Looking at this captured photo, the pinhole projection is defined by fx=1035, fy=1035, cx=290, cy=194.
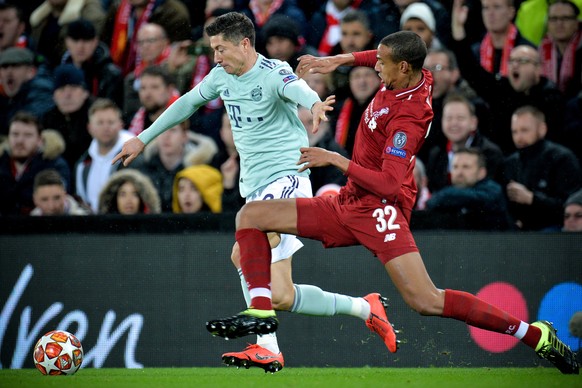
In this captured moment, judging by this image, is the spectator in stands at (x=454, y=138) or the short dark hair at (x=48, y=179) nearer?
the spectator in stands at (x=454, y=138)

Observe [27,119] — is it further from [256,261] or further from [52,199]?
[256,261]

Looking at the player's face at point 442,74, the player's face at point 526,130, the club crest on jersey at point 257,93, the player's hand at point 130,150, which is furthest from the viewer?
the player's face at point 442,74

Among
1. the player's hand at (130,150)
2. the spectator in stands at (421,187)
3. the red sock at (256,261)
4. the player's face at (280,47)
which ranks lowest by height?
the red sock at (256,261)

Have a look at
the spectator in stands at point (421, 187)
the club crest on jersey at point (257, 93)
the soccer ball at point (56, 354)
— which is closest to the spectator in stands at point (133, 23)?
the spectator in stands at point (421, 187)

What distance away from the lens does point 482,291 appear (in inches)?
349

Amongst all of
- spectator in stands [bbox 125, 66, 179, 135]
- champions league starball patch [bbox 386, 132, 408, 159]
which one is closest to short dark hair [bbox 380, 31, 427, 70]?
champions league starball patch [bbox 386, 132, 408, 159]

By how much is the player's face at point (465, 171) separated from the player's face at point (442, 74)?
83 cm

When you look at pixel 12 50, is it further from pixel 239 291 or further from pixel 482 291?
pixel 482 291

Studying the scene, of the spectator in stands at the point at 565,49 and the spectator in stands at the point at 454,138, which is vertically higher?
the spectator in stands at the point at 565,49

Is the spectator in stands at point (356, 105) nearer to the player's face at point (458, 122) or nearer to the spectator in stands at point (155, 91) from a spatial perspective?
the player's face at point (458, 122)

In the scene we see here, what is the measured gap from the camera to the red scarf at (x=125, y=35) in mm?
11508

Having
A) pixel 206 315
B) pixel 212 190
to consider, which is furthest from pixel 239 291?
pixel 212 190

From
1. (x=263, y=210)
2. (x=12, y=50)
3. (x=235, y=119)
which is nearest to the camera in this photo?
(x=263, y=210)

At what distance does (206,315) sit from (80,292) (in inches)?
46.5
